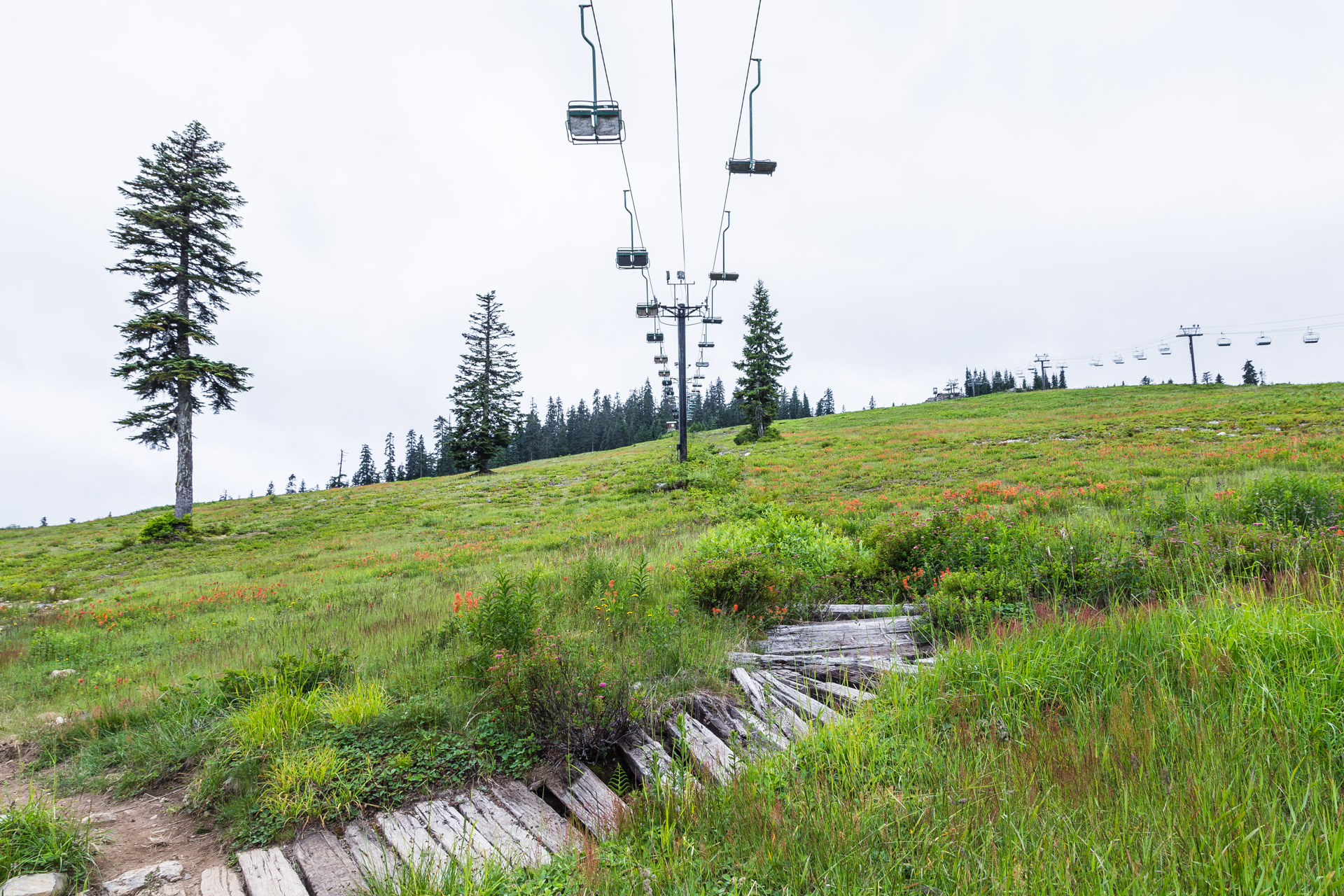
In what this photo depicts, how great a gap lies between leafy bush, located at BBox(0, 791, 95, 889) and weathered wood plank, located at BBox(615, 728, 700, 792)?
9.08 feet

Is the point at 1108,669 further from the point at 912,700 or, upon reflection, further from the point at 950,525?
the point at 950,525

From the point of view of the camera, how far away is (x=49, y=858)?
2643mm

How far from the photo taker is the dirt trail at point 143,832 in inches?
111

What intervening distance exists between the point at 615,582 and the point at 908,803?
4989 mm

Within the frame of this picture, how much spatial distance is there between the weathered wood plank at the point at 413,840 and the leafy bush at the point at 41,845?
1.39 m

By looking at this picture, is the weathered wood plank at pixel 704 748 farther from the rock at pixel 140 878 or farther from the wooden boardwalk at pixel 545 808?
the rock at pixel 140 878

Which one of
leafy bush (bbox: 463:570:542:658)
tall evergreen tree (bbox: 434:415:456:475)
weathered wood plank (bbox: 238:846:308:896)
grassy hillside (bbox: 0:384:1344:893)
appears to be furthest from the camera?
tall evergreen tree (bbox: 434:415:456:475)

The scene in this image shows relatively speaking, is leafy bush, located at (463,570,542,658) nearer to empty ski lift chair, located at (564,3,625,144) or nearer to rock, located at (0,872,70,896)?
rock, located at (0,872,70,896)

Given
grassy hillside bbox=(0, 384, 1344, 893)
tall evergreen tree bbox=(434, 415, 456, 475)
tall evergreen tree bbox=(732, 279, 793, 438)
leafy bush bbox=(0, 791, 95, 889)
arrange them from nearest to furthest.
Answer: grassy hillside bbox=(0, 384, 1344, 893), leafy bush bbox=(0, 791, 95, 889), tall evergreen tree bbox=(732, 279, 793, 438), tall evergreen tree bbox=(434, 415, 456, 475)

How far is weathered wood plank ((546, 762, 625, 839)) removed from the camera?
261 cm

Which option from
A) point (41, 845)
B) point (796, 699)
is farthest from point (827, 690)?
point (41, 845)

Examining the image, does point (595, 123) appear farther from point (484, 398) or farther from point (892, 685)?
point (484, 398)

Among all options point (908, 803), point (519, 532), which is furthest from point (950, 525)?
point (519, 532)

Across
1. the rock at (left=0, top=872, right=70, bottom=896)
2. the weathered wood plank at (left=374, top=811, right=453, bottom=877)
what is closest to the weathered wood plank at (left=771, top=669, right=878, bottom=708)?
the weathered wood plank at (left=374, top=811, right=453, bottom=877)
